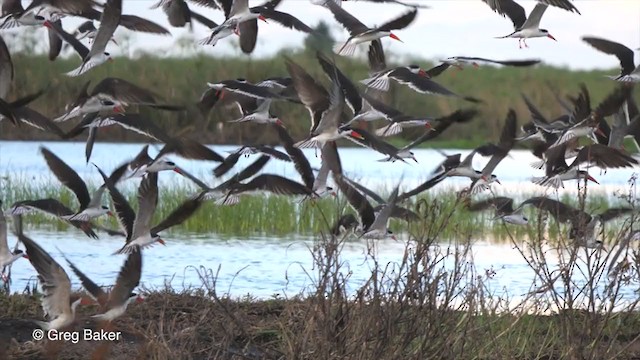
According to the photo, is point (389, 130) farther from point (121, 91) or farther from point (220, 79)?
point (220, 79)

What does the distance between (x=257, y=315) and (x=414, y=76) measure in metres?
3.59

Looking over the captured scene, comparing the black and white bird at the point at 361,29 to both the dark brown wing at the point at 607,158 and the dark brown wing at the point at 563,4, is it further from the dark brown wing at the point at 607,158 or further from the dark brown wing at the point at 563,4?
the dark brown wing at the point at 607,158

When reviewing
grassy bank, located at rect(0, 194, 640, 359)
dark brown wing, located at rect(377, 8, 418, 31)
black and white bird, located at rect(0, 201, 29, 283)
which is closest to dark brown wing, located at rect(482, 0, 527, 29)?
dark brown wing, located at rect(377, 8, 418, 31)

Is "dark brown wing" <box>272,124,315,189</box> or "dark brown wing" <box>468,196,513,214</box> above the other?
"dark brown wing" <box>272,124,315,189</box>

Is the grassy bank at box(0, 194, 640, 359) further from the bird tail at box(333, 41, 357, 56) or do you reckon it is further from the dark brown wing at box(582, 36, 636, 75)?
the dark brown wing at box(582, 36, 636, 75)

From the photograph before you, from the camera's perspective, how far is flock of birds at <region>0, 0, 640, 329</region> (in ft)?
31.9

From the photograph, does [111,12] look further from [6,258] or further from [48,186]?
[48,186]

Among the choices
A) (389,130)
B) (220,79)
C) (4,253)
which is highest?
(220,79)

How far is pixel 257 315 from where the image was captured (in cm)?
852

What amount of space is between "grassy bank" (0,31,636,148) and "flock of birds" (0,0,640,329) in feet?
38.1

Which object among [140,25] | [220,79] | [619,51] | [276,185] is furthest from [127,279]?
[220,79]

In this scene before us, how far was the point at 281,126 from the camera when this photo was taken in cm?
1174

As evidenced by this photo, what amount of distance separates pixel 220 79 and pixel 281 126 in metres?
17.8

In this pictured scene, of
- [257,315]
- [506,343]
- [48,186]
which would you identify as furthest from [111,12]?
[48,186]
